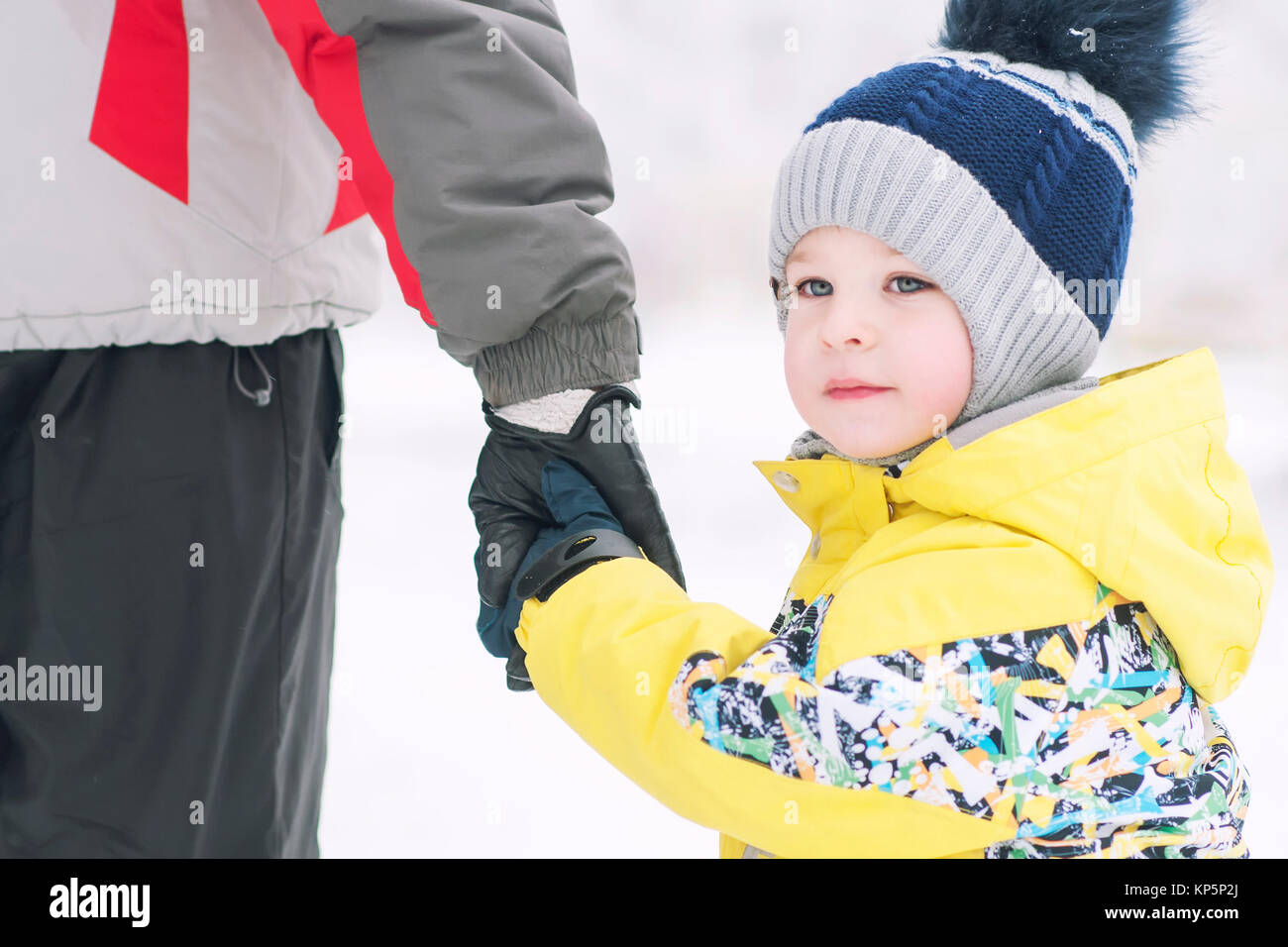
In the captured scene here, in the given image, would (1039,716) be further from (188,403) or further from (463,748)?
(463,748)

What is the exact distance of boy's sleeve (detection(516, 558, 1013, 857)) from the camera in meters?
0.72

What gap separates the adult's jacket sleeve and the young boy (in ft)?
0.48

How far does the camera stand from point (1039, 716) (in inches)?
27.5

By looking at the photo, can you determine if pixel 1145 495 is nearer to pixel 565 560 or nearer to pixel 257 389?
pixel 565 560

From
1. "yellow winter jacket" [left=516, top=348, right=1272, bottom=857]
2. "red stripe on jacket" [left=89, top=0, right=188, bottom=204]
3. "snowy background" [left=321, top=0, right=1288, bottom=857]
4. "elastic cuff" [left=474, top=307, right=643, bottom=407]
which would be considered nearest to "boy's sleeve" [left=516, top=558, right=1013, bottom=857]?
"yellow winter jacket" [left=516, top=348, right=1272, bottom=857]

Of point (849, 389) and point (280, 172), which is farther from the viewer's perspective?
point (280, 172)

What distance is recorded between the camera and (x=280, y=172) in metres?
0.96

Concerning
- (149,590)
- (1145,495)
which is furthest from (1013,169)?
(149,590)

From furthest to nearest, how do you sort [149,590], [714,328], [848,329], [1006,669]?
[714,328]
[149,590]
[848,329]
[1006,669]

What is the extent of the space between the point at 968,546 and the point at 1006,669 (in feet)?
0.28

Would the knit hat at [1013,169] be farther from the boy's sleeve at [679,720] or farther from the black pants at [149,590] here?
the black pants at [149,590]

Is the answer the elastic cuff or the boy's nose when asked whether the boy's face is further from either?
the elastic cuff
